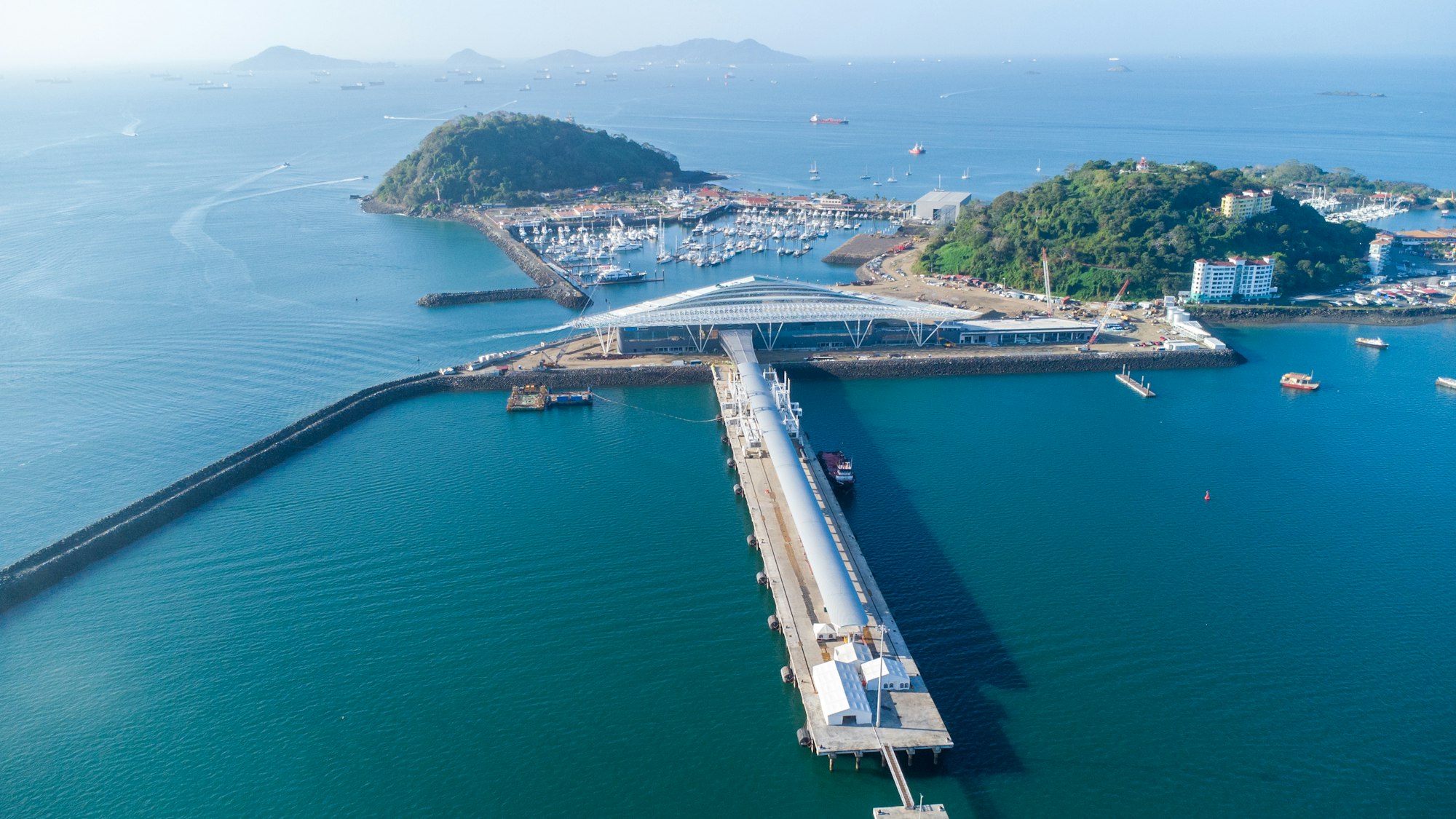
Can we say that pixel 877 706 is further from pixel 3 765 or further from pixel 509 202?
pixel 509 202

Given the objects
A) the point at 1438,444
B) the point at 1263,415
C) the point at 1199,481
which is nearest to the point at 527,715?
the point at 1199,481

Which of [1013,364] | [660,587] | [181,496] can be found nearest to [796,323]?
[1013,364]

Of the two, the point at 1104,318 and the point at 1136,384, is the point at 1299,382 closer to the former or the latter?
the point at 1136,384

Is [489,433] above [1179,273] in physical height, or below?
below

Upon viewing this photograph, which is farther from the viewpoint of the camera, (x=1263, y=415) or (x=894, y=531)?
(x=1263, y=415)

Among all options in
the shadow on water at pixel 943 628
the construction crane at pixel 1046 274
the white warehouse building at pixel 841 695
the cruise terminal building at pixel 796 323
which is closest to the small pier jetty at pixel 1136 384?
the cruise terminal building at pixel 796 323
